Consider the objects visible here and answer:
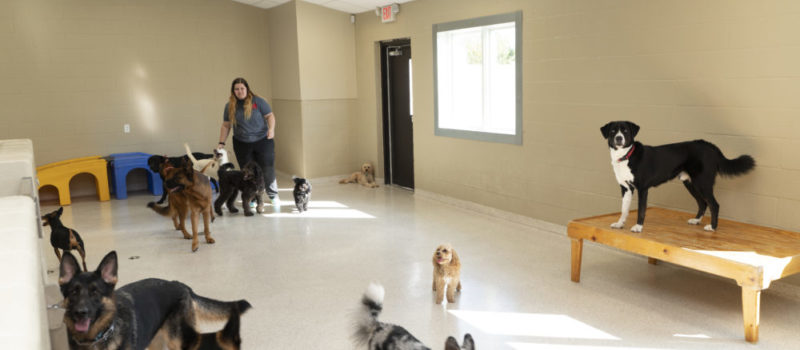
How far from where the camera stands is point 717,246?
3520 millimetres

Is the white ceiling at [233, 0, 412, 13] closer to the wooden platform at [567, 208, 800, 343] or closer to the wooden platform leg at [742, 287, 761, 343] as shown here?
the wooden platform at [567, 208, 800, 343]

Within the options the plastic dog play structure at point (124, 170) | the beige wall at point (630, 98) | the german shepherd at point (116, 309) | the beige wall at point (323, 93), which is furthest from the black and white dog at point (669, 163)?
the plastic dog play structure at point (124, 170)

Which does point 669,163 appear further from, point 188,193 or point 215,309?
point 188,193

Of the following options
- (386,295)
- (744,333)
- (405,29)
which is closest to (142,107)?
(405,29)

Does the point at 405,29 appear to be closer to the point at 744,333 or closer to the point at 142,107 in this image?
the point at 142,107

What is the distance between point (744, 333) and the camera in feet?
10.9

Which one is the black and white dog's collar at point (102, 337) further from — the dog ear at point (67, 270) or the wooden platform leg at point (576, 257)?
the wooden platform leg at point (576, 257)

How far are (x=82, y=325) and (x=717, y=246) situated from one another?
Result: 3.25 m

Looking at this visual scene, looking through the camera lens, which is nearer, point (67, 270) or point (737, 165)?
point (67, 270)

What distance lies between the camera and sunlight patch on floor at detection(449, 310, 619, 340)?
3.40 m

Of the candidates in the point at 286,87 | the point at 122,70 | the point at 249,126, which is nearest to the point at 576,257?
the point at 249,126

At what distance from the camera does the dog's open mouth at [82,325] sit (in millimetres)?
2012

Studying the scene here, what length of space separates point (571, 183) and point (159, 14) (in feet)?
19.5

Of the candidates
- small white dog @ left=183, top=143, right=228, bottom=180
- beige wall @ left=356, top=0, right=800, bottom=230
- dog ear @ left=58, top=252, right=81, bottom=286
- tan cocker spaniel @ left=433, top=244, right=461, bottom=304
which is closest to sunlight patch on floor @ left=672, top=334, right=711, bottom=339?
beige wall @ left=356, top=0, right=800, bottom=230
